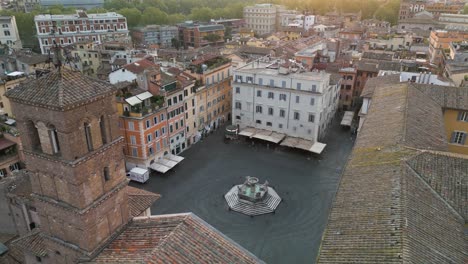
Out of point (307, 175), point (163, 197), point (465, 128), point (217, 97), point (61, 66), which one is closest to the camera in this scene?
point (61, 66)

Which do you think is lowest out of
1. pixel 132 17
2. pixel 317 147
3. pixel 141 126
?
pixel 317 147

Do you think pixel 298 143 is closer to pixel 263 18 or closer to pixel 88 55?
pixel 88 55

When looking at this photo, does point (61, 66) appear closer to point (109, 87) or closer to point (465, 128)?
point (109, 87)

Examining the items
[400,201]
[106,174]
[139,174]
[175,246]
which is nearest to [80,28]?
[139,174]

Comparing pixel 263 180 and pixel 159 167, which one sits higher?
pixel 159 167

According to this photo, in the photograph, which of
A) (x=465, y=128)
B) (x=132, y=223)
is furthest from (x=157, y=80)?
(x=465, y=128)

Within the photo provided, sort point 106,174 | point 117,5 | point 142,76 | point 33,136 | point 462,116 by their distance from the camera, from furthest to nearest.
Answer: point 117,5 → point 142,76 → point 462,116 → point 106,174 → point 33,136

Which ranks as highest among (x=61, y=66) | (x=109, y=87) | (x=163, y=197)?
(x=61, y=66)
